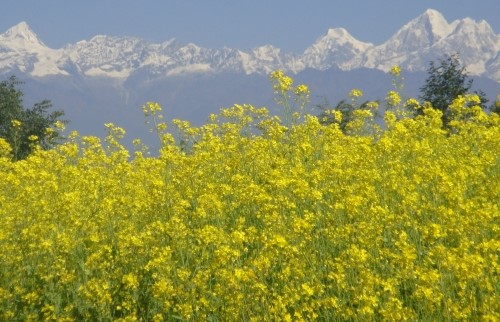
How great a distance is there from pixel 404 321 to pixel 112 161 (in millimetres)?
7490

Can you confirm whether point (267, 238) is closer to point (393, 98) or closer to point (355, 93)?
point (393, 98)

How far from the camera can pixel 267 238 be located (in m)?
5.98

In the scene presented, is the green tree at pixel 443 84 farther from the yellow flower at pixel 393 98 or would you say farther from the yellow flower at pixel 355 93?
the yellow flower at pixel 393 98

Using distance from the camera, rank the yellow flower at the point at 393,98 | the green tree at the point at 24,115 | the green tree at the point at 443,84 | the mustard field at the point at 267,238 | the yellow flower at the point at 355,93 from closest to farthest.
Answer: the mustard field at the point at 267,238, the yellow flower at the point at 393,98, the yellow flower at the point at 355,93, the green tree at the point at 443,84, the green tree at the point at 24,115

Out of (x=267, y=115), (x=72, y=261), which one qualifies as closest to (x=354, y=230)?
(x=72, y=261)

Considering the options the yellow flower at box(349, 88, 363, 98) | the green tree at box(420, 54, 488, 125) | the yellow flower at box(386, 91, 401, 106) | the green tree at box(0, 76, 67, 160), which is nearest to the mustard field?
the yellow flower at box(386, 91, 401, 106)

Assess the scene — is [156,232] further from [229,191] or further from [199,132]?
[199,132]

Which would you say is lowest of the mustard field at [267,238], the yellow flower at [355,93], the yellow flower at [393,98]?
the mustard field at [267,238]

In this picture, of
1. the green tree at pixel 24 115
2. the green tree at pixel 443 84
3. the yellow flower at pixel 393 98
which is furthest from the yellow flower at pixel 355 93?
the green tree at pixel 24 115

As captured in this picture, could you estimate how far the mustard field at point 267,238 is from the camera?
5051 mm

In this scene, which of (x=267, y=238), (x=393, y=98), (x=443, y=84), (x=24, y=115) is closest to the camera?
(x=267, y=238)

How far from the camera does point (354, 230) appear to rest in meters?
5.86

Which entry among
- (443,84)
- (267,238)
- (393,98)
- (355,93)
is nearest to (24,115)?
(443,84)

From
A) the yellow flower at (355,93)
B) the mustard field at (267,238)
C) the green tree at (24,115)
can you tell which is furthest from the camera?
the green tree at (24,115)
